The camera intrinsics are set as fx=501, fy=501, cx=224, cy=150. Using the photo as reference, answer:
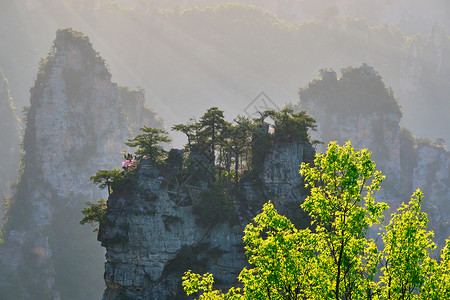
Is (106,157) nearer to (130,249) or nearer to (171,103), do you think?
(130,249)

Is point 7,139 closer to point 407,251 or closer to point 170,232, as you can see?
point 170,232

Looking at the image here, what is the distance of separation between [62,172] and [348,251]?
5853 centimetres

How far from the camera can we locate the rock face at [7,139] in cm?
8531

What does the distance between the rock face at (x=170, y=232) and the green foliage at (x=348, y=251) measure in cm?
1587

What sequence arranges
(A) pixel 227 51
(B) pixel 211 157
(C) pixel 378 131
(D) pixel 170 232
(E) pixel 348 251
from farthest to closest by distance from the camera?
(A) pixel 227 51, (C) pixel 378 131, (B) pixel 211 157, (D) pixel 170 232, (E) pixel 348 251

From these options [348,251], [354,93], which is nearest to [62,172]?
[354,93]

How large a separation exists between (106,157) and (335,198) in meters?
60.8

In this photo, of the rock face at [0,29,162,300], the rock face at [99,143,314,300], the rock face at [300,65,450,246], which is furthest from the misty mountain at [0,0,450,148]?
the rock face at [99,143,314,300]

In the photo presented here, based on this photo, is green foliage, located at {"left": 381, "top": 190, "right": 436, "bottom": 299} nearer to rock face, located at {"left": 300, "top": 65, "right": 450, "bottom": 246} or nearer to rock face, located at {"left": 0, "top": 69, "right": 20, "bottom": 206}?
rock face, located at {"left": 300, "top": 65, "right": 450, "bottom": 246}

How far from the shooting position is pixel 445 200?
76688mm

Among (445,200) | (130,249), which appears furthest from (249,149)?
(445,200)

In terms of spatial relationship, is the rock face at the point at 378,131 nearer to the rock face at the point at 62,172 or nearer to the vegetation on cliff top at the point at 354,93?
the vegetation on cliff top at the point at 354,93

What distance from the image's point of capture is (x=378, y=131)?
74.2 metres

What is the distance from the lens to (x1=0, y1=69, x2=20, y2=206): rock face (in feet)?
280
